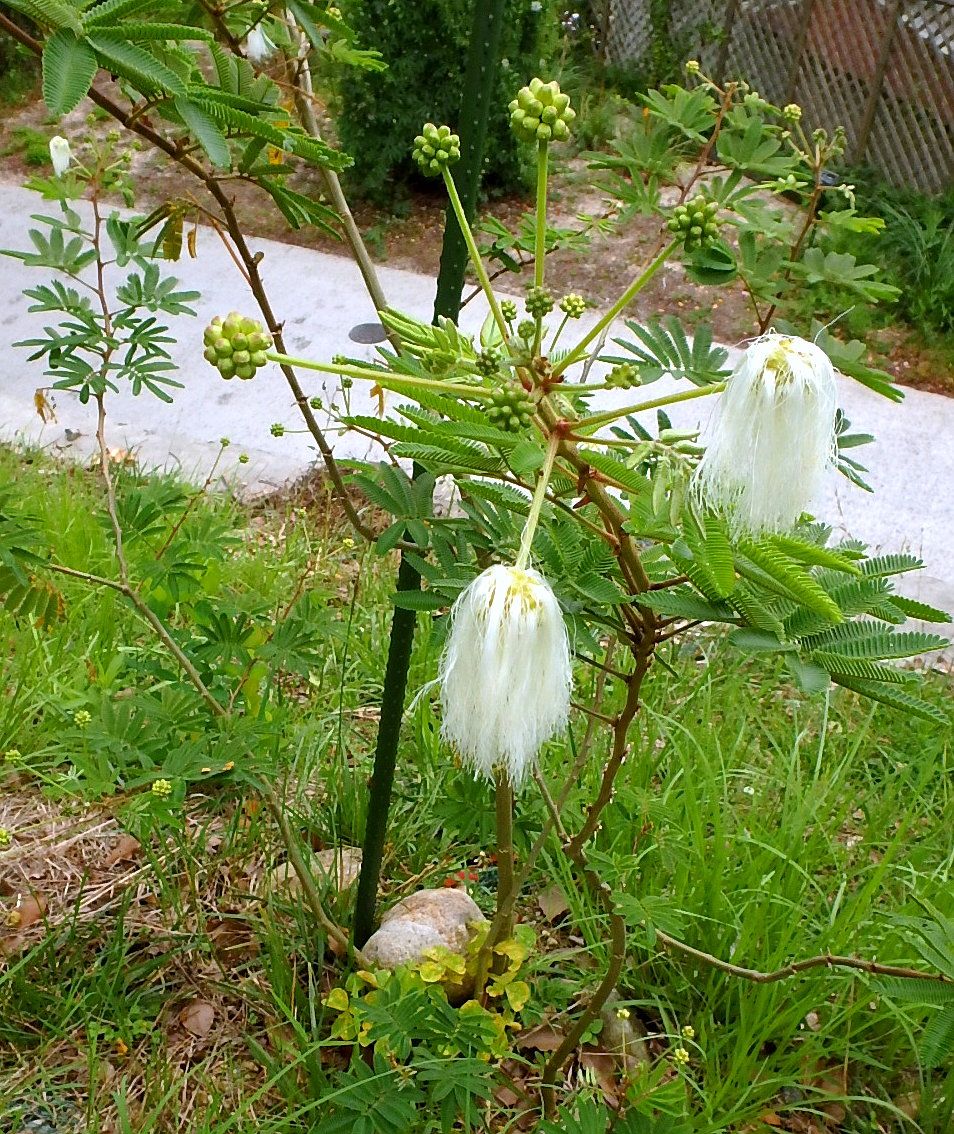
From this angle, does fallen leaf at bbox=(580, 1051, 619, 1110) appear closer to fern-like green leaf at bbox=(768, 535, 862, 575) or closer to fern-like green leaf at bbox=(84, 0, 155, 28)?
fern-like green leaf at bbox=(768, 535, 862, 575)

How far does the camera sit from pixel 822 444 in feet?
2.31

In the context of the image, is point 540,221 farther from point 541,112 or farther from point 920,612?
point 920,612

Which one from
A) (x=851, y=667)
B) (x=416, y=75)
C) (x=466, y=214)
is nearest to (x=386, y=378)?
(x=466, y=214)

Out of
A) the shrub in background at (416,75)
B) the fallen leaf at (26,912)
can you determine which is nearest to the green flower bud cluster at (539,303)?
the fallen leaf at (26,912)

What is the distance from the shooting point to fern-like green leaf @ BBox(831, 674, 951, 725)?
824 mm

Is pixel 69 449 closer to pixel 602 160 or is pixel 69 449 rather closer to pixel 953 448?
pixel 602 160

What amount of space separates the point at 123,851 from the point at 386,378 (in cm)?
139

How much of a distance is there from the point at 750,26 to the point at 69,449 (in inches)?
174

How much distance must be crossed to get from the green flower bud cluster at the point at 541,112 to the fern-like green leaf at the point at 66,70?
1.04 ft

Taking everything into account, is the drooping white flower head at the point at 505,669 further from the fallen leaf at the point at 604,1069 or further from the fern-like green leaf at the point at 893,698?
the fallen leaf at the point at 604,1069

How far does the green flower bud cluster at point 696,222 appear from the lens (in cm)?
78

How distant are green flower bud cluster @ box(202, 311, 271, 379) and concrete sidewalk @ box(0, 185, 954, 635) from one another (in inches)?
80.0

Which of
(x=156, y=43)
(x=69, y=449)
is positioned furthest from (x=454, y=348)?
(x=69, y=449)

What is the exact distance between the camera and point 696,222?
2.57ft
